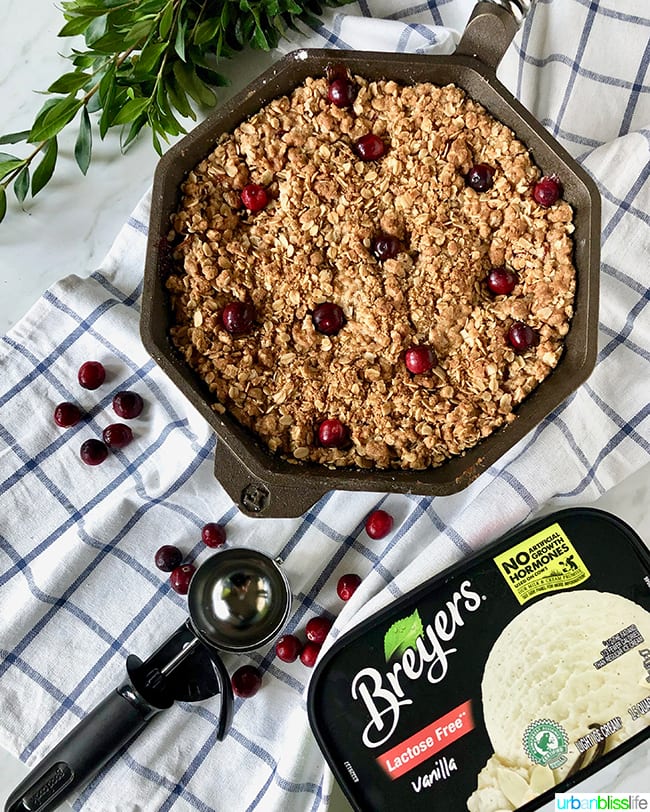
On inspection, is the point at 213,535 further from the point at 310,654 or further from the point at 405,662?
the point at 405,662

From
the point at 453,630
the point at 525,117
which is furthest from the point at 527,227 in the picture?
the point at 453,630

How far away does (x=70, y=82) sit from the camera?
1.44m

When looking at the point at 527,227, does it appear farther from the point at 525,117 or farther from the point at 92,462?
the point at 92,462

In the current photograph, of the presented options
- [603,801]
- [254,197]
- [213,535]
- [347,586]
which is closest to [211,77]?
[254,197]

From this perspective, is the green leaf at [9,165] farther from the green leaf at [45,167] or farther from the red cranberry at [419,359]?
the red cranberry at [419,359]

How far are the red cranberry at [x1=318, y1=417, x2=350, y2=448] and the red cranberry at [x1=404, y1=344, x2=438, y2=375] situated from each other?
0.44 ft

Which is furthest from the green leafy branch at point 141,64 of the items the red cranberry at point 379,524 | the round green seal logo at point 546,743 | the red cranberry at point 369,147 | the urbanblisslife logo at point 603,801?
the urbanblisslife logo at point 603,801

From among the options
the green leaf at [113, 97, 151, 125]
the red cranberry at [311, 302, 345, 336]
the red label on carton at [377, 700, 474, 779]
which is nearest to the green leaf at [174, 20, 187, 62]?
the green leaf at [113, 97, 151, 125]

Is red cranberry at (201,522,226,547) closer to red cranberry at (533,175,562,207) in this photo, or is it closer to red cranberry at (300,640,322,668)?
red cranberry at (300,640,322,668)

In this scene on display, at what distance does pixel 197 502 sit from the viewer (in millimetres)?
1550

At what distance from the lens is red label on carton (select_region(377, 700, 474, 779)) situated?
1.41 m

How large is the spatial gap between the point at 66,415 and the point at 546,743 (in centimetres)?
100

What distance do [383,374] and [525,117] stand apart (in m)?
0.44

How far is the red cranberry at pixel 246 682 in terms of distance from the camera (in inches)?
59.1
